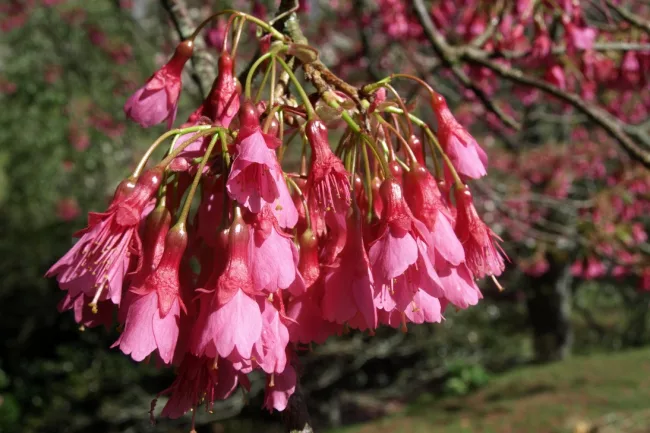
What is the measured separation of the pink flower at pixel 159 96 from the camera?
3.23 feet

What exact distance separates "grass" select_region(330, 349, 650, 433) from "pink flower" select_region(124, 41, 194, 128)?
4.81 metres

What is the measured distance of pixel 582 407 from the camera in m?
6.45

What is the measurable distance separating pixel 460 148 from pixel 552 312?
10.2m

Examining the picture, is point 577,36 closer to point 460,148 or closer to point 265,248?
point 460,148

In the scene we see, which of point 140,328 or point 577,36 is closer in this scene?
Answer: point 140,328

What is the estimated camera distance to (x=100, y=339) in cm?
671

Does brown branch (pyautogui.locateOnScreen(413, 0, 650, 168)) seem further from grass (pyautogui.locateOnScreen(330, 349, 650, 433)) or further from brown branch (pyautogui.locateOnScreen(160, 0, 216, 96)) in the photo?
grass (pyautogui.locateOnScreen(330, 349, 650, 433))

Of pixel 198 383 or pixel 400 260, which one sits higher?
pixel 400 260

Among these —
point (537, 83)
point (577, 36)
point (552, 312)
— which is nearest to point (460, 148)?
point (537, 83)

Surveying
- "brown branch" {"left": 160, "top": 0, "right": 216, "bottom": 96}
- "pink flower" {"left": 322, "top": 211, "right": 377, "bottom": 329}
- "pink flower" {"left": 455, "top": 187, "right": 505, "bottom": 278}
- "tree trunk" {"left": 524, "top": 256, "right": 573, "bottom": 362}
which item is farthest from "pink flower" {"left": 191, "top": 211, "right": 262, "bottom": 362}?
"tree trunk" {"left": 524, "top": 256, "right": 573, "bottom": 362}

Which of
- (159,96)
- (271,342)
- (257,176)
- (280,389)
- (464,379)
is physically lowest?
(464,379)

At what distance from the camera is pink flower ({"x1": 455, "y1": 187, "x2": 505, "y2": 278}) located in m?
0.92

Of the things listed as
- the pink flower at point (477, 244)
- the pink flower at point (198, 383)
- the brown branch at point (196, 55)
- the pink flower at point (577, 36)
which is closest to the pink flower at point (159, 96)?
the brown branch at point (196, 55)

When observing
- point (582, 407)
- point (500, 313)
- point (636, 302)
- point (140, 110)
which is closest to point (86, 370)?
point (582, 407)
